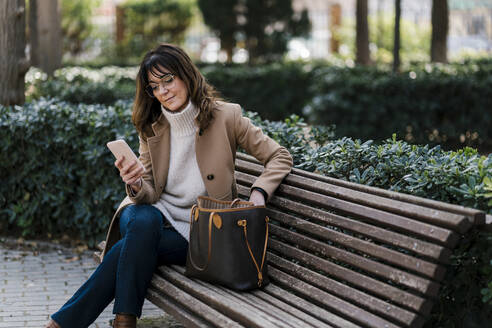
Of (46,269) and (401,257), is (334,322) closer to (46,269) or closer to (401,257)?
(401,257)

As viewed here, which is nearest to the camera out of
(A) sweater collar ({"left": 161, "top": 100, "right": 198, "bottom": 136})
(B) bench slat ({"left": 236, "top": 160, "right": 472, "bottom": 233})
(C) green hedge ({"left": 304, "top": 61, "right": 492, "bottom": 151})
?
(B) bench slat ({"left": 236, "top": 160, "right": 472, "bottom": 233})

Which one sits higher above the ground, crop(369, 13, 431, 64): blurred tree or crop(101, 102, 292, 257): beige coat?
crop(101, 102, 292, 257): beige coat

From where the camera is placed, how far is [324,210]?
3656 millimetres

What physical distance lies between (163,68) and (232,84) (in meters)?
9.76

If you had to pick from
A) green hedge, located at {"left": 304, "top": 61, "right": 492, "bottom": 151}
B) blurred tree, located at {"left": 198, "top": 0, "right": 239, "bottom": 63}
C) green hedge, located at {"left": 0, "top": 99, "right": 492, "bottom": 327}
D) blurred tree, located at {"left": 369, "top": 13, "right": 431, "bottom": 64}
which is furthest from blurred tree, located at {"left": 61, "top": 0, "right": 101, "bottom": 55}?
green hedge, located at {"left": 0, "top": 99, "right": 492, "bottom": 327}

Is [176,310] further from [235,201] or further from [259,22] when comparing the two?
[259,22]

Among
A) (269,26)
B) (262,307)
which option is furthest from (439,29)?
(262,307)

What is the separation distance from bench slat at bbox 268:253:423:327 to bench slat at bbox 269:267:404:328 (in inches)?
0.9

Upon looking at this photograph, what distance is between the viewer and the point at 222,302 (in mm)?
3240

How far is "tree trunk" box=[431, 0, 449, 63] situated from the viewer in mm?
13031

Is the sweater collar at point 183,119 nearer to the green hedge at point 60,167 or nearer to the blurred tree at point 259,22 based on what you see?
the green hedge at point 60,167

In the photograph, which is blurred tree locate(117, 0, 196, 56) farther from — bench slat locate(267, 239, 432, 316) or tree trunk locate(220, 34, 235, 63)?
bench slat locate(267, 239, 432, 316)

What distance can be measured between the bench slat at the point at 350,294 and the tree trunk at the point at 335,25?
21106 millimetres

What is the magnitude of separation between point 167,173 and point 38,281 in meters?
1.85
